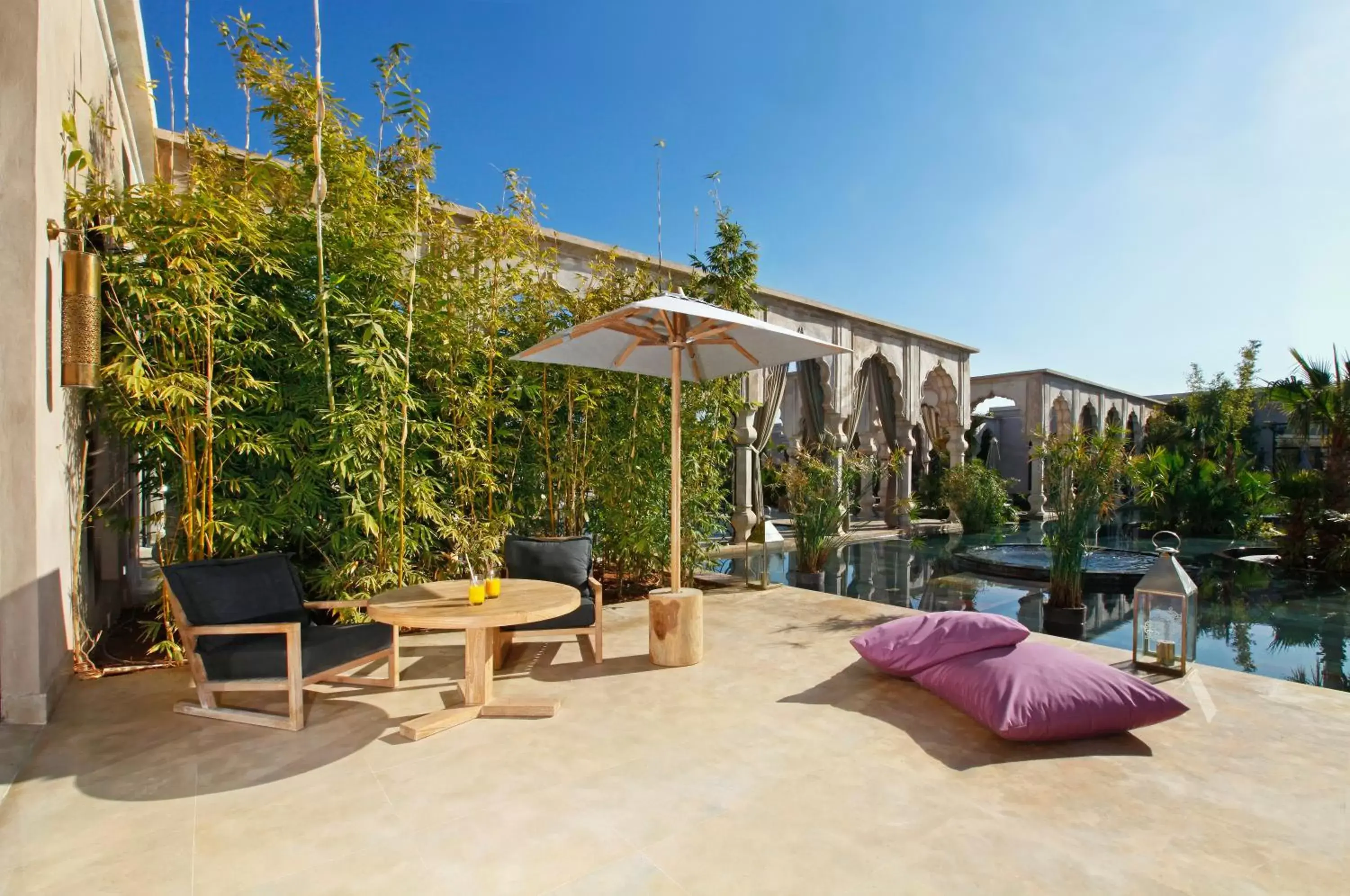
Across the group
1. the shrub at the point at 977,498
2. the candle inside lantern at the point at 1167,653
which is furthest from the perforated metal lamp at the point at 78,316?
the shrub at the point at 977,498

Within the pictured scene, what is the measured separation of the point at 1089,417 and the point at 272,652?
2223 centimetres

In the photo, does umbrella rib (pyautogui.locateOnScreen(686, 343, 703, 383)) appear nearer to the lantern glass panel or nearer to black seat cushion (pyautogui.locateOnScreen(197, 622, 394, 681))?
black seat cushion (pyautogui.locateOnScreen(197, 622, 394, 681))

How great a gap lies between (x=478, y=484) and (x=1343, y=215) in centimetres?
880

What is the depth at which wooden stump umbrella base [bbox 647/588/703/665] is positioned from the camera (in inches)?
137

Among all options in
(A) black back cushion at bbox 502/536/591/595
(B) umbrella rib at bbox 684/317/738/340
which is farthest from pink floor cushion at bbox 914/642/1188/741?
(A) black back cushion at bbox 502/536/591/595

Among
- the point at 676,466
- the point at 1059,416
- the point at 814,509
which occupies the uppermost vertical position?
the point at 1059,416

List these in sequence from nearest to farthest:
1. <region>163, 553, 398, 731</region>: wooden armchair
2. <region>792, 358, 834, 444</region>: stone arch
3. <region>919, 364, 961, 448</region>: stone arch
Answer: <region>163, 553, 398, 731</region>: wooden armchair, <region>792, 358, 834, 444</region>: stone arch, <region>919, 364, 961, 448</region>: stone arch

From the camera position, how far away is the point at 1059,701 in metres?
2.43

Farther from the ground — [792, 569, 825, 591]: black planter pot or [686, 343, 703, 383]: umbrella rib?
[686, 343, 703, 383]: umbrella rib

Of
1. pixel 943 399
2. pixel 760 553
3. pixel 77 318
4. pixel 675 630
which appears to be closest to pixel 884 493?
pixel 943 399

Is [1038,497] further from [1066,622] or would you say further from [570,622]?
[570,622]

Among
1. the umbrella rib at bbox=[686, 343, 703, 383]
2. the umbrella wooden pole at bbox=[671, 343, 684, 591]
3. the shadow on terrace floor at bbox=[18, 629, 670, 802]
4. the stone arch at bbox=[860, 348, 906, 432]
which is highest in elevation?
the stone arch at bbox=[860, 348, 906, 432]

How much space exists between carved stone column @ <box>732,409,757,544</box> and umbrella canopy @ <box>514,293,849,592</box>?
3997 millimetres

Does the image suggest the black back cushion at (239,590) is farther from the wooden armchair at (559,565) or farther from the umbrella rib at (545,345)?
the umbrella rib at (545,345)
